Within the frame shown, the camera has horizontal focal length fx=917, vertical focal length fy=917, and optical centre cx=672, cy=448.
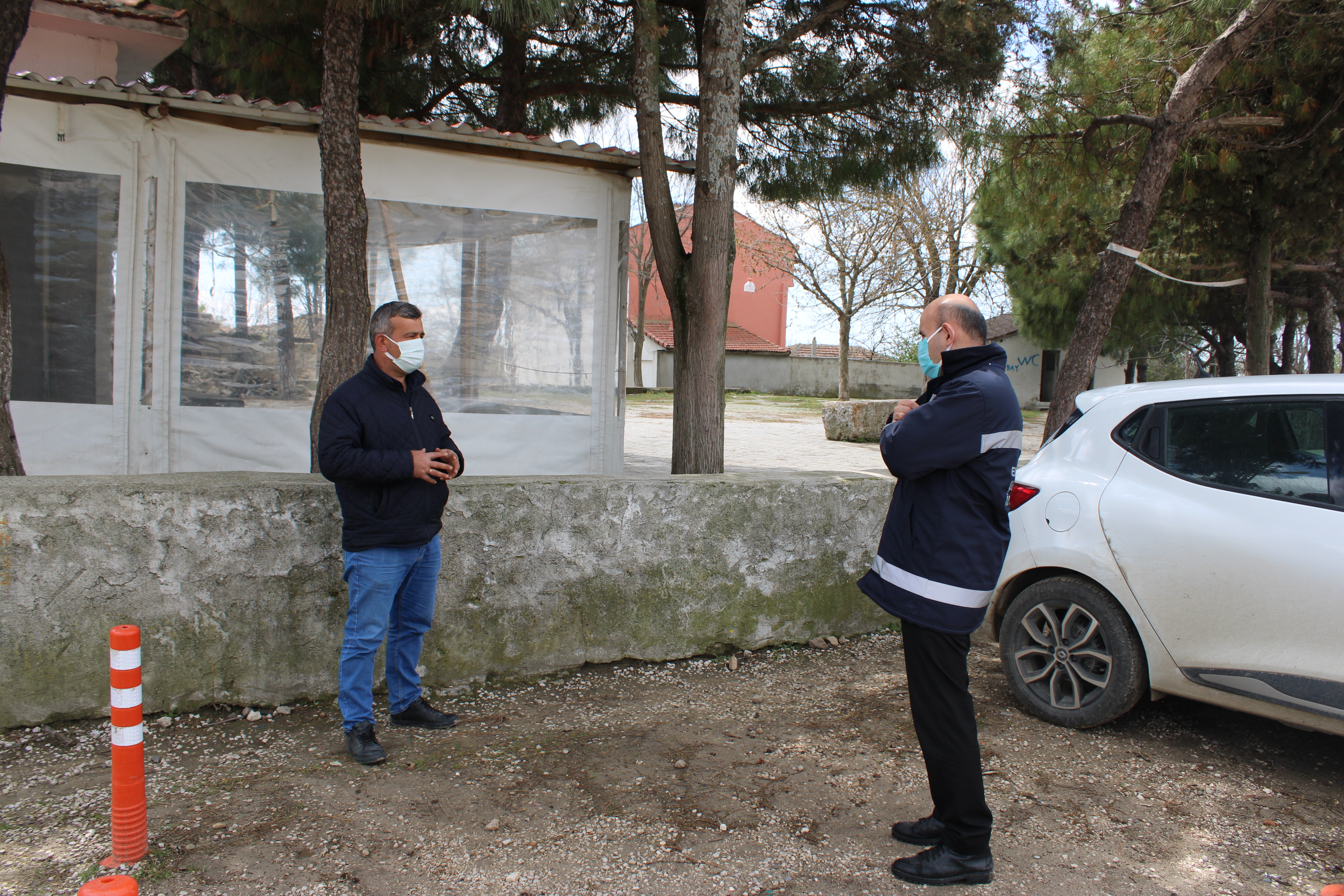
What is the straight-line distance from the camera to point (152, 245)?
7.22 meters

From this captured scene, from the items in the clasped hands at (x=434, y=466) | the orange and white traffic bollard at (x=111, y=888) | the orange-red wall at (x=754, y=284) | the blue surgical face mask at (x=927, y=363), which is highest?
the orange-red wall at (x=754, y=284)

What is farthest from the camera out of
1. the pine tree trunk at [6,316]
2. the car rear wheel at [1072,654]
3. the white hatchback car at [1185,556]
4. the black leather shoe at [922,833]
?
the pine tree trunk at [6,316]

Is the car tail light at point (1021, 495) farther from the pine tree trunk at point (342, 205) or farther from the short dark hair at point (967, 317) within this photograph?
the pine tree trunk at point (342, 205)

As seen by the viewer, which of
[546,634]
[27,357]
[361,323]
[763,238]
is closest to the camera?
[546,634]

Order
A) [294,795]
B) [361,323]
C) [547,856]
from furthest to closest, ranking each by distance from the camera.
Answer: [361,323] → [294,795] → [547,856]

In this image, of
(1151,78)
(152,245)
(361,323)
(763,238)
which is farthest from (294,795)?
(763,238)

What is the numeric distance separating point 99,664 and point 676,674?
95.8 inches

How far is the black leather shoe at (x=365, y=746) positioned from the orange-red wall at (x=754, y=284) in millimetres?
24555

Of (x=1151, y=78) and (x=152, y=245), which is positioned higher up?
(x=1151, y=78)

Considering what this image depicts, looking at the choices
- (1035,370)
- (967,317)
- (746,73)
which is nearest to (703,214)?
(746,73)

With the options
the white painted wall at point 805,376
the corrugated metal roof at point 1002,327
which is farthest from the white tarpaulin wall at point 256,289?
the corrugated metal roof at point 1002,327

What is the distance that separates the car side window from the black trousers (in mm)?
1532

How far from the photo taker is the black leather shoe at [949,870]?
2.65 metres

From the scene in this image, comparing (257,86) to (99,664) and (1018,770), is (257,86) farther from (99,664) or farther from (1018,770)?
(1018,770)
